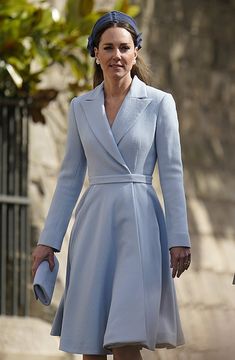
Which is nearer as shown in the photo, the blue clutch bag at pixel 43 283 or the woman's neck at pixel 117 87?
the blue clutch bag at pixel 43 283

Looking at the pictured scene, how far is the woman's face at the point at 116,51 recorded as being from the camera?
593cm

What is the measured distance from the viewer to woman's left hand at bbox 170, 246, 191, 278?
572 centimetres

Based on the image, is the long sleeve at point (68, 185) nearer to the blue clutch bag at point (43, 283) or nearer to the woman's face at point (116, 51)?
the blue clutch bag at point (43, 283)

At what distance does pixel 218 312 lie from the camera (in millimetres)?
7887

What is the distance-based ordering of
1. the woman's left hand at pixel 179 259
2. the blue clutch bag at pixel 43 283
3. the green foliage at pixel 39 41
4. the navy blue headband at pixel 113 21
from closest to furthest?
the woman's left hand at pixel 179 259 < the blue clutch bag at pixel 43 283 < the navy blue headband at pixel 113 21 < the green foliage at pixel 39 41

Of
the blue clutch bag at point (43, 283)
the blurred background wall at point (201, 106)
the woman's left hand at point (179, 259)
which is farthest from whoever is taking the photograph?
the blurred background wall at point (201, 106)

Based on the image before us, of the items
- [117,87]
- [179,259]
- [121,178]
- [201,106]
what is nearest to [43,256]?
[121,178]

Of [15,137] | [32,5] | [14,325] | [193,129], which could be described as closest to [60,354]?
[14,325]

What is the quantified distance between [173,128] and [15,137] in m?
4.53

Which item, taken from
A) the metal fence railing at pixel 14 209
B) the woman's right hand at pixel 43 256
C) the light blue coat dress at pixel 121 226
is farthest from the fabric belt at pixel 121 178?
the metal fence railing at pixel 14 209

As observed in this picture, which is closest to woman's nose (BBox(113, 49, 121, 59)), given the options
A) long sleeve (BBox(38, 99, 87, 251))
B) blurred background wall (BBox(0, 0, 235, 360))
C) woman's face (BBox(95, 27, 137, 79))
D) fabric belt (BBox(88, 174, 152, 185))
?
woman's face (BBox(95, 27, 137, 79))

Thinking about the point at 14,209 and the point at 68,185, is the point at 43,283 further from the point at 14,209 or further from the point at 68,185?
the point at 14,209

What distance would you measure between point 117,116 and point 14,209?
4309 mm

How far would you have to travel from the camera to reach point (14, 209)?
33.5 ft
